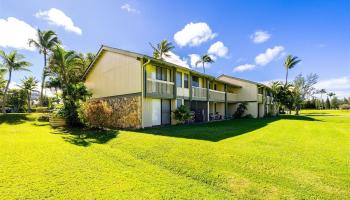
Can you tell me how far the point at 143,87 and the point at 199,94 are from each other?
25.3 feet

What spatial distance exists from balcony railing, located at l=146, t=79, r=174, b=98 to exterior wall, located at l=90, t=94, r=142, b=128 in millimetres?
992

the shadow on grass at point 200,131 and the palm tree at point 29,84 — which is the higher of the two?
the palm tree at point 29,84

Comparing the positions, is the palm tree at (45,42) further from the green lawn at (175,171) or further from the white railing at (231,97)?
the white railing at (231,97)

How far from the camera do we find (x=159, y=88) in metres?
15.7

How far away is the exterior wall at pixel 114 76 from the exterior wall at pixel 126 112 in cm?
52

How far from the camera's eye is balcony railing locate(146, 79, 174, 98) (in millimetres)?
14938

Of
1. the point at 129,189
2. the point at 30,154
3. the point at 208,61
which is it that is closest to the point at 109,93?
the point at 30,154

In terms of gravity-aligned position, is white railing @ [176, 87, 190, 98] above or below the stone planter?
above

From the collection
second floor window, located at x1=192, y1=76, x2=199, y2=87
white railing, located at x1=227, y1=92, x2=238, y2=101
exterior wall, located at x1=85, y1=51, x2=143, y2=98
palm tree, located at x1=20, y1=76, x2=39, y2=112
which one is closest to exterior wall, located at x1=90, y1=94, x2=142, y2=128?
exterior wall, located at x1=85, y1=51, x2=143, y2=98

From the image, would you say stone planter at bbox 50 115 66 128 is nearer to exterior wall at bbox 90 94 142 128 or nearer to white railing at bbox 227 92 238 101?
exterior wall at bbox 90 94 142 128

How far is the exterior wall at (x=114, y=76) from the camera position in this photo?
15.2 metres

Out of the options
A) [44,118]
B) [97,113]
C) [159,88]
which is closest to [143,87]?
[159,88]

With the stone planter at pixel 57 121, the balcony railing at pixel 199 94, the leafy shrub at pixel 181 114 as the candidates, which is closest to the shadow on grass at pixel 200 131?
the leafy shrub at pixel 181 114

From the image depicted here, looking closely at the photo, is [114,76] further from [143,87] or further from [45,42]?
[45,42]
